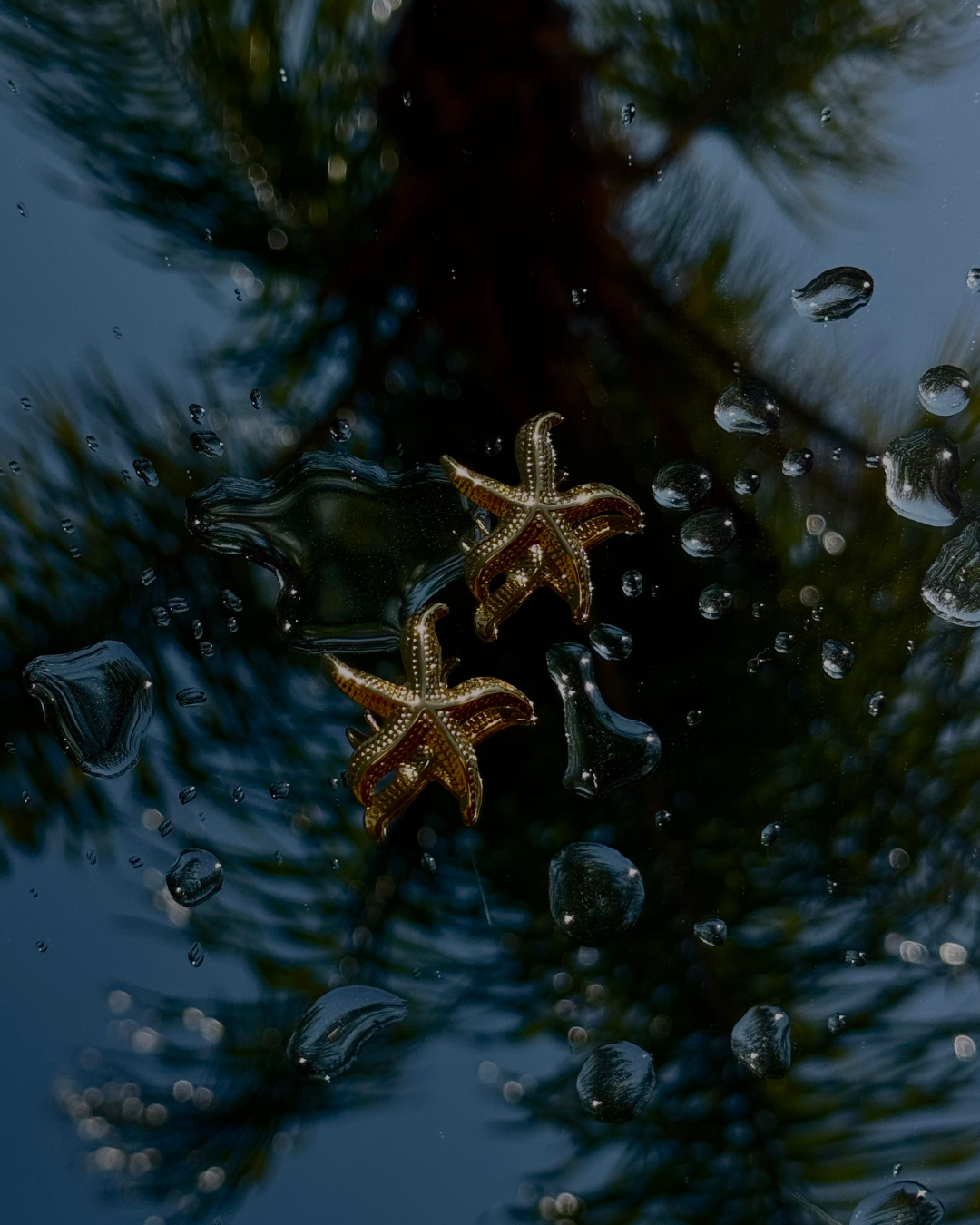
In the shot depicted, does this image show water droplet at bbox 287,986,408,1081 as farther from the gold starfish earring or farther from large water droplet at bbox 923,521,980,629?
large water droplet at bbox 923,521,980,629

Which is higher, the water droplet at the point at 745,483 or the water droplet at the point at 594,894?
the water droplet at the point at 745,483

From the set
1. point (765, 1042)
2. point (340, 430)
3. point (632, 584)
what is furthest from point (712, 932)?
point (340, 430)

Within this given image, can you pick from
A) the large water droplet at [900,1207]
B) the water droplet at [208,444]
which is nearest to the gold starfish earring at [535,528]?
the water droplet at [208,444]

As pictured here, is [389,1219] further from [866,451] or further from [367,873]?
[866,451]

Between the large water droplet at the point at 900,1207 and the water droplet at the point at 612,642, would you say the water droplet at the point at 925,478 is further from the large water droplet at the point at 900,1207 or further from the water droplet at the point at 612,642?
the large water droplet at the point at 900,1207

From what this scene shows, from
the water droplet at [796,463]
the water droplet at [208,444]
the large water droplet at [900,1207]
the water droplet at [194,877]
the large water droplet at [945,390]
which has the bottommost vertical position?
the water droplet at [194,877]
